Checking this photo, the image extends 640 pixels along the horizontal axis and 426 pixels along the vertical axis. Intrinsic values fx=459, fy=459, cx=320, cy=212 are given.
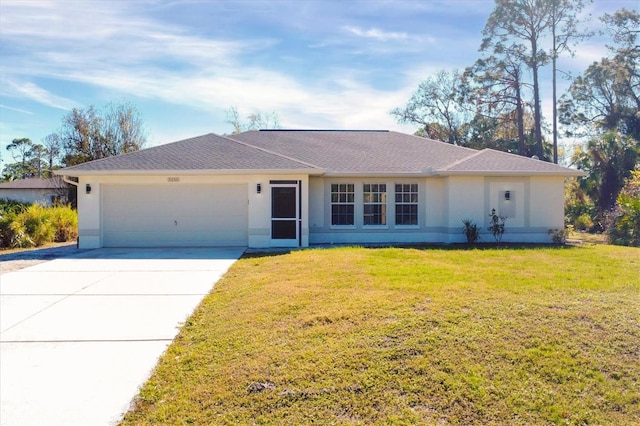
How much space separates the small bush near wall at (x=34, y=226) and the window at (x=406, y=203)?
45.8 ft

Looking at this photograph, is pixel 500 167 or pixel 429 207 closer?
pixel 500 167

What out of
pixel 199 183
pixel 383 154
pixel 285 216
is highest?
pixel 383 154

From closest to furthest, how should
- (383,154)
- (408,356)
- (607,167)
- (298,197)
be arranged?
(408,356) < (298,197) < (383,154) < (607,167)

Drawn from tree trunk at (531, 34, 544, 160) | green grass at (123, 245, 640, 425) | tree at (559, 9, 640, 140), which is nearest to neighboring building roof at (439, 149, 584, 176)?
green grass at (123, 245, 640, 425)

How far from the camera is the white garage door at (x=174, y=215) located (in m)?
16.0

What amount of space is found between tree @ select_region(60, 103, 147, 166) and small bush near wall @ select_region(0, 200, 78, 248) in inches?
448

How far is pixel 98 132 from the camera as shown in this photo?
1261 inches

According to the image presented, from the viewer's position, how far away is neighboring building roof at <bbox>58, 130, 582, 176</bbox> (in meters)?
15.5

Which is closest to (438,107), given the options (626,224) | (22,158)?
(626,224)

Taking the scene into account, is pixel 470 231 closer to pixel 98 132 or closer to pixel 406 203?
pixel 406 203

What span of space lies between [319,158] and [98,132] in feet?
69.3

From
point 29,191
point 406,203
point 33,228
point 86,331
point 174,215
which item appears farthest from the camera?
point 29,191

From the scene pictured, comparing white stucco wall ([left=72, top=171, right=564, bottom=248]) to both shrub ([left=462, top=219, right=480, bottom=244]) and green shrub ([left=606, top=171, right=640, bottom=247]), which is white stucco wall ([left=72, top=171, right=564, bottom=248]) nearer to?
shrub ([left=462, top=219, right=480, bottom=244])

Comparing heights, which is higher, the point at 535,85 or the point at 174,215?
the point at 535,85
